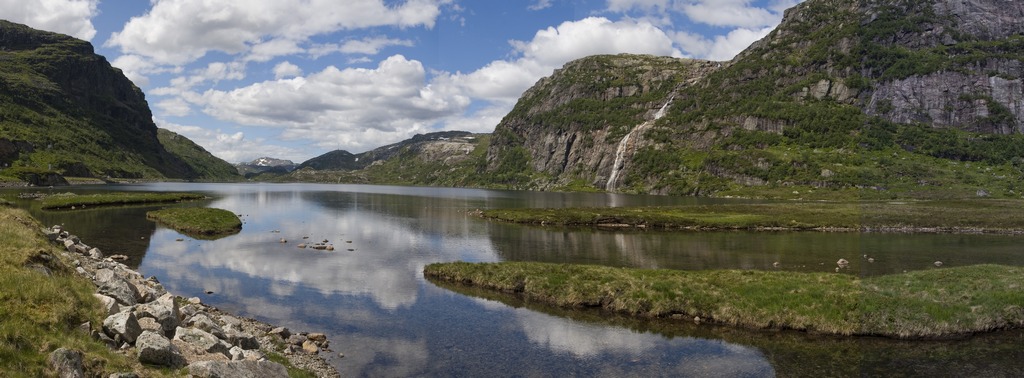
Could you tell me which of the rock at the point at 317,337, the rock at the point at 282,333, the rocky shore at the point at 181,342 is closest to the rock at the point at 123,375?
the rocky shore at the point at 181,342

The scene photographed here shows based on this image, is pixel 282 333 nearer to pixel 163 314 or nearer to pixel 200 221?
pixel 163 314

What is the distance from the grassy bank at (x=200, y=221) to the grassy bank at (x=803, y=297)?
58.1 m

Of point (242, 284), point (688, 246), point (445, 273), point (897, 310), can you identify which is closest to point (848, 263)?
point (688, 246)

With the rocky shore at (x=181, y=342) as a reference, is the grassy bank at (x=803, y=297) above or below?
below

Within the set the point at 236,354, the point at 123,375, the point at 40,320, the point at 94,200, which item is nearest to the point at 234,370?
the point at 123,375

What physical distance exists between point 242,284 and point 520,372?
106ft

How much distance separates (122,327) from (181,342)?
2800 millimetres

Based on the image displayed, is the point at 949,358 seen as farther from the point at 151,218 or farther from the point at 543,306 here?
the point at 151,218

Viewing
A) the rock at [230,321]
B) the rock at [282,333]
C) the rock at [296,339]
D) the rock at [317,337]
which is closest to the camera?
the rock at [296,339]

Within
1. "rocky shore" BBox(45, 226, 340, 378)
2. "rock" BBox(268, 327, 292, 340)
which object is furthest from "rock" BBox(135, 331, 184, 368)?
"rock" BBox(268, 327, 292, 340)

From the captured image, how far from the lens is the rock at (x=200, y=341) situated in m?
20.6

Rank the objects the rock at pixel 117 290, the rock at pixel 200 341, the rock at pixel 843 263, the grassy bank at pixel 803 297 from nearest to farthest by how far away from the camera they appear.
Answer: the rock at pixel 200 341 < the rock at pixel 117 290 < the grassy bank at pixel 803 297 < the rock at pixel 843 263

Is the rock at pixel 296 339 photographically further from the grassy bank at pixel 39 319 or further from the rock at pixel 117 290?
the grassy bank at pixel 39 319

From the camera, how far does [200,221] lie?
8988 cm
